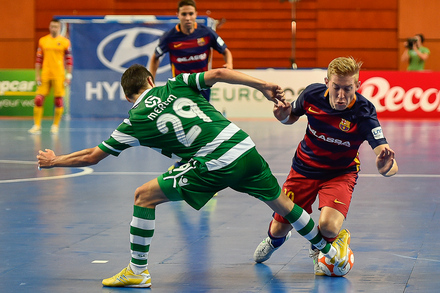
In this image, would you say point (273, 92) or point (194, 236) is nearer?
point (273, 92)

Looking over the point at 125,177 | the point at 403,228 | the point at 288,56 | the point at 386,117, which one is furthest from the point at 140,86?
the point at 288,56

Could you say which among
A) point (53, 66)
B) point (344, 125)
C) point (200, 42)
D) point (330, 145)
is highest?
point (200, 42)

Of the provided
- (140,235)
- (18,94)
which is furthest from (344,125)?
(18,94)

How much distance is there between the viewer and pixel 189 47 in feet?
30.7

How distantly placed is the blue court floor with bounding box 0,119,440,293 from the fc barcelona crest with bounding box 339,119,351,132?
923mm

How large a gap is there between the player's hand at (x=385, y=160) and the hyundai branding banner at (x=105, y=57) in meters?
15.2

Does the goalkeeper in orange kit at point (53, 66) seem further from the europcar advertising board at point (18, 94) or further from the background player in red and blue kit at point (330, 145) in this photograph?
the background player in red and blue kit at point (330, 145)

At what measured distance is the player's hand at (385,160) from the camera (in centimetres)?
448

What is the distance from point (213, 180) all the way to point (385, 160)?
3.41 ft

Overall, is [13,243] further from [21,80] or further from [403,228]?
[21,80]

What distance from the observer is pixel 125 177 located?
945 centimetres

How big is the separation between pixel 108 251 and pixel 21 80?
15447 mm

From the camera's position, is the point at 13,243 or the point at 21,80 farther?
the point at 21,80

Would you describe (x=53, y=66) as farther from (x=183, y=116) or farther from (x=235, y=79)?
(x=235, y=79)
